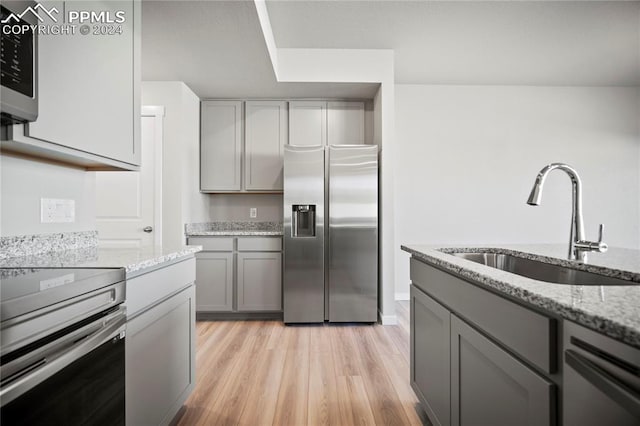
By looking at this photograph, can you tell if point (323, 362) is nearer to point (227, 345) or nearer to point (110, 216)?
point (227, 345)

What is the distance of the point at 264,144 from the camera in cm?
365

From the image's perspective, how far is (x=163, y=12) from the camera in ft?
7.02

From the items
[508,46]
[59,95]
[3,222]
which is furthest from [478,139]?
[3,222]

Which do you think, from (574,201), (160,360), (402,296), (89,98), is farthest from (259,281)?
(574,201)

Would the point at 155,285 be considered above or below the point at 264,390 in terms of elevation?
above

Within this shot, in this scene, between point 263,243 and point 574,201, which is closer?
point 574,201

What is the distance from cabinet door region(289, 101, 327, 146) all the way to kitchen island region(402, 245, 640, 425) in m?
2.45

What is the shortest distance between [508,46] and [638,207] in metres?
2.84

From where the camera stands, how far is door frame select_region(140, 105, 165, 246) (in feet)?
10.3

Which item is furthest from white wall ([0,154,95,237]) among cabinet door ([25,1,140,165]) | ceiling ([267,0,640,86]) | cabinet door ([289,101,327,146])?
cabinet door ([289,101,327,146])

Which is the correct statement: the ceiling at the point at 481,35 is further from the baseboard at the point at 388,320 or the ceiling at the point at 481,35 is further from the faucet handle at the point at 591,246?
the baseboard at the point at 388,320

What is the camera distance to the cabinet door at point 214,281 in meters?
3.25

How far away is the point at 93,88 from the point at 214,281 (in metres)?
2.25

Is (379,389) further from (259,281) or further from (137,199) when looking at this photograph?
(137,199)
